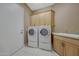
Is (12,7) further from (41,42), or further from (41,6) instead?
(41,42)

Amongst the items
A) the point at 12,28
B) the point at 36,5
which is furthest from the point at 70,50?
the point at 12,28

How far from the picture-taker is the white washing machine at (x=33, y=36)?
2.17m

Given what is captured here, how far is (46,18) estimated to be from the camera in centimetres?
209

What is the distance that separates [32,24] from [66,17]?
0.70 meters

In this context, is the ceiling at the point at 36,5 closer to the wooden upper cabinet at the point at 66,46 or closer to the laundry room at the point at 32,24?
the laundry room at the point at 32,24

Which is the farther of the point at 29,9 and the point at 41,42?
the point at 41,42

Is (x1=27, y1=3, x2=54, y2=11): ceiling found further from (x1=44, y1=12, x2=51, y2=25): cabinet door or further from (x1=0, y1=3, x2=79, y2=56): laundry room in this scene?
(x1=44, y1=12, x2=51, y2=25): cabinet door

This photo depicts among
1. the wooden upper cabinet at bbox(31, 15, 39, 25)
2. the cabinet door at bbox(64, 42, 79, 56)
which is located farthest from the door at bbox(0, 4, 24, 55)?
the cabinet door at bbox(64, 42, 79, 56)

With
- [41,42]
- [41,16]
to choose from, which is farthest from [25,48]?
[41,16]

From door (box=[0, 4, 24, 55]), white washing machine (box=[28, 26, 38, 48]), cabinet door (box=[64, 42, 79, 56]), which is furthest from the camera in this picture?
white washing machine (box=[28, 26, 38, 48])

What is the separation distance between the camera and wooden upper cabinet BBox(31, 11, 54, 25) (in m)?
2.05

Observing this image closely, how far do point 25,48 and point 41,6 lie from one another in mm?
904

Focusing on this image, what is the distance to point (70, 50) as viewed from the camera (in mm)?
1919

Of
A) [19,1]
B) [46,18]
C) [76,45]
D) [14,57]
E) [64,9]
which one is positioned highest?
[19,1]
